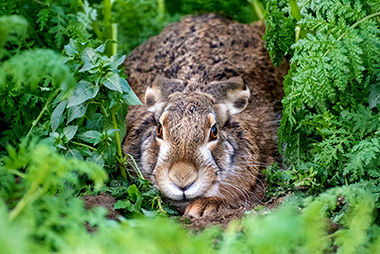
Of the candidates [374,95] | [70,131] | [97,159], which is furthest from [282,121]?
[70,131]

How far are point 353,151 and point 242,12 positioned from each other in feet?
10.9

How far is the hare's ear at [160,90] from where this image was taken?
14.3 feet

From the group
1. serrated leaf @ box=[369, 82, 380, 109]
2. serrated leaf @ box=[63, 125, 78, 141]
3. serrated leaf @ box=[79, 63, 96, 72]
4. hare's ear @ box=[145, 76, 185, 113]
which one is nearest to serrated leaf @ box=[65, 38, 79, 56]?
serrated leaf @ box=[79, 63, 96, 72]

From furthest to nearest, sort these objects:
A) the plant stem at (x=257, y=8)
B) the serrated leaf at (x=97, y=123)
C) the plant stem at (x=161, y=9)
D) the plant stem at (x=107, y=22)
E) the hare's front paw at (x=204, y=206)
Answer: the plant stem at (x=161, y=9) → the plant stem at (x=257, y=8) → the plant stem at (x=107, y=22) → the serrated leaf at (x=97, y=123) → the hare's front paw at (x=204, y=206)

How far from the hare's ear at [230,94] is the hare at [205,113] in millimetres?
10

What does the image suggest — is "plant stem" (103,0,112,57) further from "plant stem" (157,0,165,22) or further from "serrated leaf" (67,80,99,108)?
"serrated leaf" (67,80,99,108)

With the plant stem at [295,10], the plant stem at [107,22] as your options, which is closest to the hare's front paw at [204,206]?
the plant stem at [295,10]

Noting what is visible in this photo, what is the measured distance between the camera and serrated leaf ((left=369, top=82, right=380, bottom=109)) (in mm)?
3348

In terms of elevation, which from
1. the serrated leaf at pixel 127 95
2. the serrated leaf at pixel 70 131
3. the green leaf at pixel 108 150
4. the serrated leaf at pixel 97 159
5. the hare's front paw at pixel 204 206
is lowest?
the hare's front paw at pixel 204 206

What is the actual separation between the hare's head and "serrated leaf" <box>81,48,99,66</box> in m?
0.85

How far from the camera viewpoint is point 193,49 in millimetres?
4805

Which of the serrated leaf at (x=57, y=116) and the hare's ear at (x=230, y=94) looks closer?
the serrated leaf at (x=57, y=116)

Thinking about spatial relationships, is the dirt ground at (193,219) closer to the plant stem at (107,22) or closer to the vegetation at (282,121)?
the vegetation at (282,121)

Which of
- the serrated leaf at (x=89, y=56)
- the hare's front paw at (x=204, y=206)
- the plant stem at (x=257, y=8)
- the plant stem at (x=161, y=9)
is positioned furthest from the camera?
the plant stem at (x=161, y=9)
